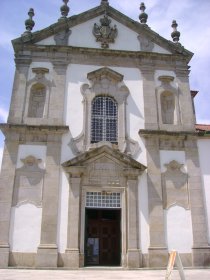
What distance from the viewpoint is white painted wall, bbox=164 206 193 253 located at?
1334 centimetres

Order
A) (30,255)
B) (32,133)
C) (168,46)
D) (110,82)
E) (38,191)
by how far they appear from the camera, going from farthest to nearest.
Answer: (168,46), (110,82), (32,133), (38,191), (30,255)

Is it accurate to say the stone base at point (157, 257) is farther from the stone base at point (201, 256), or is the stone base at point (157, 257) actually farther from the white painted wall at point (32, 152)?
the white painted wall at point (32, 152)

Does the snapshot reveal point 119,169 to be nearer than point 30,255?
No

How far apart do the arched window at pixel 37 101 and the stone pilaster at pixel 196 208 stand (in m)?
6.86

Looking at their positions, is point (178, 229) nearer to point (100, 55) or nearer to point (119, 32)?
point (100, 55)

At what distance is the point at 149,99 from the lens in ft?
51.5

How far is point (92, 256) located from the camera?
46.8 feet

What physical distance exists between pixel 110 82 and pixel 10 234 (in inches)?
321

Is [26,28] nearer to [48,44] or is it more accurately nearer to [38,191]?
[48,44]

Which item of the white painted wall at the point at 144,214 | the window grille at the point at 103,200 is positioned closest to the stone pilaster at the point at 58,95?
the window grille at the point at 103,200

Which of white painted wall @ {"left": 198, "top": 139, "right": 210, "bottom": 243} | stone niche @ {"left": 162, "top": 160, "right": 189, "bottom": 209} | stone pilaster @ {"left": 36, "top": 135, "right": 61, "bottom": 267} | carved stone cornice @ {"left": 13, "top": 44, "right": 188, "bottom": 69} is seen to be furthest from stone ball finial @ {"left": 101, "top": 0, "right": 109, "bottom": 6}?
stone niche @ {"left": 162, "top": 160, "right": 189, "bottom": 209}

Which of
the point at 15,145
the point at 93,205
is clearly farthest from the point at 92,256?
the point at 15,145

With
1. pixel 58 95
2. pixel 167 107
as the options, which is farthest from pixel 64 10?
pixel 167 107

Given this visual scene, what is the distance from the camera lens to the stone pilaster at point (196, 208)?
1323cm
